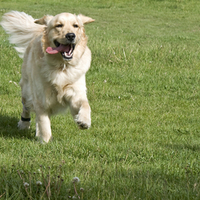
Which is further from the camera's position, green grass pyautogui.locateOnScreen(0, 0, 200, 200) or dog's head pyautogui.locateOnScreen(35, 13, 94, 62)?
dog's head pyautogui.locateOnScreen(35, 13, 94, 62)

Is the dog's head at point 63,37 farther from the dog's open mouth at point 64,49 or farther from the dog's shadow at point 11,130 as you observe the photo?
the dog's shadow at point 11,130

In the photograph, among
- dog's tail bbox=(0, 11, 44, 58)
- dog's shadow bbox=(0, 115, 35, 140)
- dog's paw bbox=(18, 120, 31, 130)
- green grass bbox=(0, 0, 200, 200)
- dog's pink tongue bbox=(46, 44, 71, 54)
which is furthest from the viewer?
dog's tail bbox=(0, 11, 44, 58)

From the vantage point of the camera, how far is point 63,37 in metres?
4.12

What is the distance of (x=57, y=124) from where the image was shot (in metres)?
5.12

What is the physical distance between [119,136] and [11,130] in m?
1.55

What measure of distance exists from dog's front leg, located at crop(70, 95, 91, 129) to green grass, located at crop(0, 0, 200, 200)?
0.26 metres

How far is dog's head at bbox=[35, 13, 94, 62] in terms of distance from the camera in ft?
13.6

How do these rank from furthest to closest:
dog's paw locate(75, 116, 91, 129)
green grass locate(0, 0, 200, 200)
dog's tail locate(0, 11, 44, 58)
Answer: dog's tail locate(0, 11, 44, 58) → dog's paw locate(75, 116, 91, 129) → green grass locate(0, 0, 200, 200)

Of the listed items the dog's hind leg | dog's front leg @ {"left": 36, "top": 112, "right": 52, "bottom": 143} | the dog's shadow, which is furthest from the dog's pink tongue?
the dog's hind leg

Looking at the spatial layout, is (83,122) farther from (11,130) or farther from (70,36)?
(11,130)

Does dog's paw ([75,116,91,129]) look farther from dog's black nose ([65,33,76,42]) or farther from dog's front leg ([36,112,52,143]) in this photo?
dog's black nose ([65,33,76,42])

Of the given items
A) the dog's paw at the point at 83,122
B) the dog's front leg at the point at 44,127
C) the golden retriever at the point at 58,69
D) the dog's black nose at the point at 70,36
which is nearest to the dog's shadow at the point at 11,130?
the dog's front leg at the point at 44,127

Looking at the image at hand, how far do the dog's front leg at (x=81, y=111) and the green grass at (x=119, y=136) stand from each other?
0.26m

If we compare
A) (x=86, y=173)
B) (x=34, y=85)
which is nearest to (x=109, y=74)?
(x=34, y=85)
